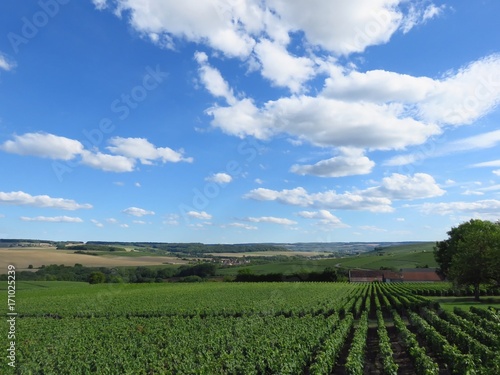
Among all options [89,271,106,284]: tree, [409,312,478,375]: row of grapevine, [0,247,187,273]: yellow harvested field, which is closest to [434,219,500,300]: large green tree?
[409,312,478,375]: row of grapevine

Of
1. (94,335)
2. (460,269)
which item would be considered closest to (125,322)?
(94,335)

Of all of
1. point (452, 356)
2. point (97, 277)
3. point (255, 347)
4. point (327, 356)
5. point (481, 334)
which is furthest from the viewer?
point (97, 277)

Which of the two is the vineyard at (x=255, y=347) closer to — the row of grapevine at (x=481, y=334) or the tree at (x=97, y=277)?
the row of grapevine at (x=481, y=334)

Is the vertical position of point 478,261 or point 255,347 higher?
point 478,261

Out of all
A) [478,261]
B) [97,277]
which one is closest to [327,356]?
[478,261]

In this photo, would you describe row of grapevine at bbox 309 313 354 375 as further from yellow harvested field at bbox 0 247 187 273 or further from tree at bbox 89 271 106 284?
tree at bbox 89 271 106 284

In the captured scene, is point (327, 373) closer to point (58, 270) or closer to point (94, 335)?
point (94, 335)

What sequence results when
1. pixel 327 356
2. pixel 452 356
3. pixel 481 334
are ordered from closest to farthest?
pixel 452 356 → pixel 327 356 → pixel 481 334

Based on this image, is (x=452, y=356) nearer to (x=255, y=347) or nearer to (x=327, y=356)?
(x=327, y=356)

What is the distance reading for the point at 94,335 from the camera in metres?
29.2

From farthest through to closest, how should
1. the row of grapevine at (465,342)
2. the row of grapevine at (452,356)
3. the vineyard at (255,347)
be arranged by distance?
1. the row of grapevine at (465,342)
2. the vineyard at (255,347)
3. the row of grapevine at (452,356)

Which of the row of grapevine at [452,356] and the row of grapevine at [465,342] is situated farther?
the row of grapevine at [465,342]

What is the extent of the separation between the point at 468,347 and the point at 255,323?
55.5ft

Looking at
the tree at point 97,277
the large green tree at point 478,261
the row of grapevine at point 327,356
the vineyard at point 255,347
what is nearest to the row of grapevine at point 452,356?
the vineyard at point 255,347
